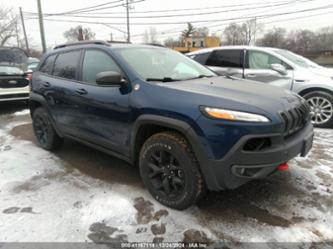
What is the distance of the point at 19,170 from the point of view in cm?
365

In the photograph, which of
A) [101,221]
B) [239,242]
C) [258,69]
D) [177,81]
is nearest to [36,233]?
[101,221]

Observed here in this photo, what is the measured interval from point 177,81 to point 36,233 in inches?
78.3

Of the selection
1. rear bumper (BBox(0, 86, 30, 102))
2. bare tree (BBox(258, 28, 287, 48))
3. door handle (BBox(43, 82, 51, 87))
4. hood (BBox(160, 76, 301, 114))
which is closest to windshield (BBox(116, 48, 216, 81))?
hood (BBox(160, 76, 301, 114))

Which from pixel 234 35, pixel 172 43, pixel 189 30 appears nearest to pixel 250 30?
pixel 234 35

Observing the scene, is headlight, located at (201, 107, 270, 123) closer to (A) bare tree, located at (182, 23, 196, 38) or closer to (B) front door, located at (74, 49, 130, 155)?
(B) front door, located at (74, 49, 130, 155)

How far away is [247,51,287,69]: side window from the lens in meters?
5.86

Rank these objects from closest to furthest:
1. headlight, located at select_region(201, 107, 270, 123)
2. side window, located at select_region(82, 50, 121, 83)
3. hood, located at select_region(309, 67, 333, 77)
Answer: headlight, located at select_region(201, 107, 270, 123)
side window, located at select_region(82, 50, 121, 83)
hood, located at select_region(309, 67, 333, 77)

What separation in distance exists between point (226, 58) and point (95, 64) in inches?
158

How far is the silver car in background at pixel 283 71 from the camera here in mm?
5297

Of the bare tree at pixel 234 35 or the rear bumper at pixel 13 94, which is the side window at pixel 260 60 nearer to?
the rear bumper at pixel 13 94

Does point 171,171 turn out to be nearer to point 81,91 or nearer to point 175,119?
point 175,119

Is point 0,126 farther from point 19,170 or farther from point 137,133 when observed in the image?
point 137,133

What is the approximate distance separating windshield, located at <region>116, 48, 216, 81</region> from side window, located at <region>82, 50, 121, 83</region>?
6.4 inches

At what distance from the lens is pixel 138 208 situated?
2.69 metres
